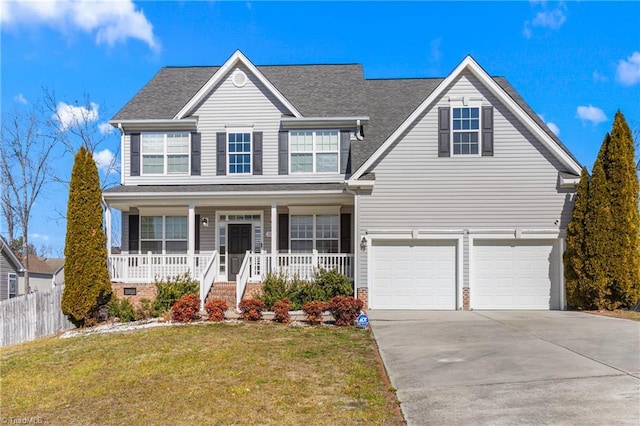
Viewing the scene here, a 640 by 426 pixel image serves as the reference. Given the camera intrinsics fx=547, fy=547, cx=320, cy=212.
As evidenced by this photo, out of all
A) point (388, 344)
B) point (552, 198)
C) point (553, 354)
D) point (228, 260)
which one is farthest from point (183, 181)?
point (553, 354)

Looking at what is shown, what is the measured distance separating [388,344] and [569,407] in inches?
184

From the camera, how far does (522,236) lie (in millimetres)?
16203

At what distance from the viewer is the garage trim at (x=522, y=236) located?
53.0 ft

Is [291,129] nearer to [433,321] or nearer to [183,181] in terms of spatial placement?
[183,181]

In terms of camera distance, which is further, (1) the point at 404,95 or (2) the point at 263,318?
(1) the point at 404,95

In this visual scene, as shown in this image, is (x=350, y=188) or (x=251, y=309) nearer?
(x=251, y=309)

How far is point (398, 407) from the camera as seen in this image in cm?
698

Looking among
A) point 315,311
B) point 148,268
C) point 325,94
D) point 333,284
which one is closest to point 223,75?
point 325,94

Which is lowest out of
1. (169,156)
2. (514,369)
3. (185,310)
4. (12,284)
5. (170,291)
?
(12,284)

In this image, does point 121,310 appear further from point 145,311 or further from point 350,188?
point 350,188

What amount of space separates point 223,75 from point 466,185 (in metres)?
9.19

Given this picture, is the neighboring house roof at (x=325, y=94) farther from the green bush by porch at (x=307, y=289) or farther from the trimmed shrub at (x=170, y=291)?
the trimmed shrub at (x=170, y=291)

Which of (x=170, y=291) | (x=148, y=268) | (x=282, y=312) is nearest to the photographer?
(x=282, y=312)

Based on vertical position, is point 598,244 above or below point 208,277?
above
